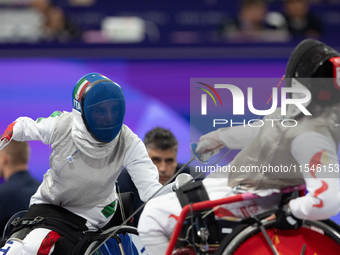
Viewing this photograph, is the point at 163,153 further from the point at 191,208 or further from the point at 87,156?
the point at 191,208

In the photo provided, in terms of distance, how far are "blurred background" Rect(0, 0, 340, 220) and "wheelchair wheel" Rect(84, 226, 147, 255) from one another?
1.67 meters

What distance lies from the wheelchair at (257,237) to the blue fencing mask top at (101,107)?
65 centimetres

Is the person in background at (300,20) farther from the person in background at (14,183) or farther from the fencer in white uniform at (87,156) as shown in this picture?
the fencer in white uniform at (87,156)

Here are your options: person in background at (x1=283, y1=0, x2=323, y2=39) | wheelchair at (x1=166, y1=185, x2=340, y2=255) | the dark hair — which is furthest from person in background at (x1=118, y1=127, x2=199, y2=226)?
person in background at (x1=283, y1=0, x2=323, y2=39)

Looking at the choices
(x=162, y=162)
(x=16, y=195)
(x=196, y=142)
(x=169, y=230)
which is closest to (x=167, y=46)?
(x=162, y=162)

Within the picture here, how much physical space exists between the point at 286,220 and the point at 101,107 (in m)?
1.07

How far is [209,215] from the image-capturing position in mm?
2260

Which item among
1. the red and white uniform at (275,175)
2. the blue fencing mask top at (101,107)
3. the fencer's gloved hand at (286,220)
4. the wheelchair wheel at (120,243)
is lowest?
the wheelchair wheel at (120,243)

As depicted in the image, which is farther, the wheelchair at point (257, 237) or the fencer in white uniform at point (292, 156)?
the wheelchair at point (257, 237)

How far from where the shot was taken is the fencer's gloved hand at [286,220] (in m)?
2.12

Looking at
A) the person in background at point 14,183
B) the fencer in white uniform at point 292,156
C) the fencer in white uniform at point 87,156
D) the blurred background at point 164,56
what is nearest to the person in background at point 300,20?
the blurred background at point 164,56

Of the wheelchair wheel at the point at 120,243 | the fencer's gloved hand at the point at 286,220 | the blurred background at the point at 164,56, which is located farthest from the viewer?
the blurred background at the point at 164,56

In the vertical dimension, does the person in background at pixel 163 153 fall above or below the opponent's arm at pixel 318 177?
below

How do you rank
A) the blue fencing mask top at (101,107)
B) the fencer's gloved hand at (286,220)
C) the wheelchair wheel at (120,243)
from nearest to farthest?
the fencer's gloved hand at (286,220) → the blue fencing mask top at (101,107) → the wheelchair wheel at (120,243)
